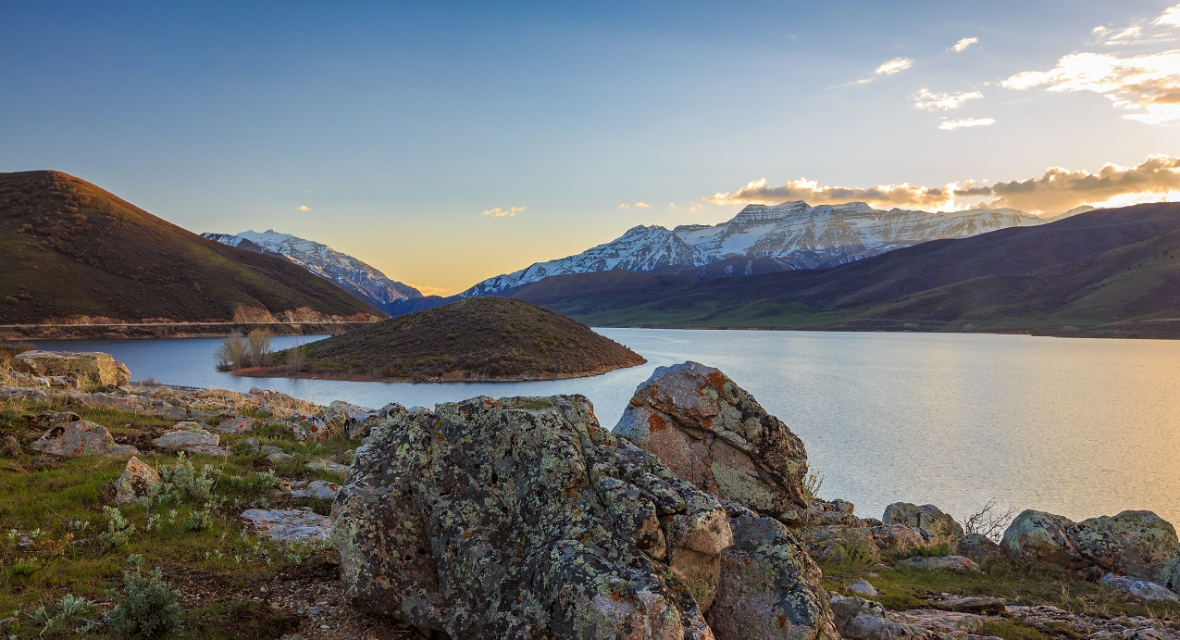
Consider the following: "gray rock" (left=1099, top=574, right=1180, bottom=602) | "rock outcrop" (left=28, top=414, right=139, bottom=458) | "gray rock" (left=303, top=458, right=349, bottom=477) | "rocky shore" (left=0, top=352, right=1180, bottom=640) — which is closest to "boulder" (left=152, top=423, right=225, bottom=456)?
"rocky shore" (left=0, top=352, right=1180, bottom=640)

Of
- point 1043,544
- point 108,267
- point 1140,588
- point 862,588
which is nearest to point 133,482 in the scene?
point 862,588

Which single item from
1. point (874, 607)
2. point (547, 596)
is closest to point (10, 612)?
point (547, 596)

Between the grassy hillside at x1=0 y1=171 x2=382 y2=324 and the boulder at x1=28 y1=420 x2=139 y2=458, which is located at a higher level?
the grassy hillside at x1=0 y1=171 x2=382 y2=324

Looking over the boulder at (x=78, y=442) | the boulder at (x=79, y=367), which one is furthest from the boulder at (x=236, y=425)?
the boulder at (x=79, y=367)

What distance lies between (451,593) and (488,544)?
0.49 m

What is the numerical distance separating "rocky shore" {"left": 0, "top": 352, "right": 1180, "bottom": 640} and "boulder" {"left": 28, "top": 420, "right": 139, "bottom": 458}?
0.12ft

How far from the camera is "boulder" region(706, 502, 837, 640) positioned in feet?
17.7

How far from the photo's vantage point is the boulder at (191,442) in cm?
1115

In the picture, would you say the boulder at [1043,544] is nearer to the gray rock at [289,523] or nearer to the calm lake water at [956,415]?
the calm lake water at [956,415]

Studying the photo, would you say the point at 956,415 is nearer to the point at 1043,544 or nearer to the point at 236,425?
the point at 1043,544

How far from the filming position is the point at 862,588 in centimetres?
860

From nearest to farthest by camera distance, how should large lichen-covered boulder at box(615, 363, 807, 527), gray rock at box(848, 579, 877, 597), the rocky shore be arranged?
the rocky shore
gray rock at box(848, 579, 877, 597)
large lichen-covered boulder at box(615, 363, 807, 527)

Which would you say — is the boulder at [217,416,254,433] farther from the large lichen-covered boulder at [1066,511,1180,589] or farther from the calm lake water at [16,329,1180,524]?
the calm lake water at [16,329,1180,524]

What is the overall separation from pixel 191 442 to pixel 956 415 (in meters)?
46.7
